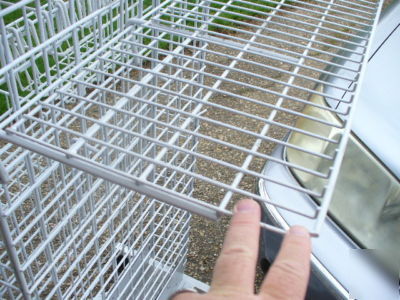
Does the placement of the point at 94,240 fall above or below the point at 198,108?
below

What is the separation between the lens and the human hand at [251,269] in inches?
21.0

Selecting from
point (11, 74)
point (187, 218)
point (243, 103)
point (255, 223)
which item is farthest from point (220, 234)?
point (255, 223)

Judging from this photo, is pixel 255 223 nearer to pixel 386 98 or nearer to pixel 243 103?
pixel 386 98

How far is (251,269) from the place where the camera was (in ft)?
1.80

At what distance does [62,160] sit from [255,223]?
0.35 m

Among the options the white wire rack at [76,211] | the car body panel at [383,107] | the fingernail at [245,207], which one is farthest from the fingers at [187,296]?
the car body panel at [383,107]

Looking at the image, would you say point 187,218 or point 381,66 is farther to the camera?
point 187,218

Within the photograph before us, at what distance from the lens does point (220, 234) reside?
7.16 ft

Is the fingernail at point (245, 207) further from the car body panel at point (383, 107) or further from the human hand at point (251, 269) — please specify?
the car body panel at point (383, 107)

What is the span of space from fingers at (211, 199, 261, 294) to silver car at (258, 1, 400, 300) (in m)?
0.85

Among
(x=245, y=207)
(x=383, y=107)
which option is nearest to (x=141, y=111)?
(x=245, y=207)

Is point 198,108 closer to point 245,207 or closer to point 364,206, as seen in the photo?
point 245,207

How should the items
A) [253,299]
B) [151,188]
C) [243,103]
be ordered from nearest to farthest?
1. [253,299]
2. [151,188]
3. [243,103]

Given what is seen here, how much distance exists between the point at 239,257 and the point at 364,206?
3.13 feet
